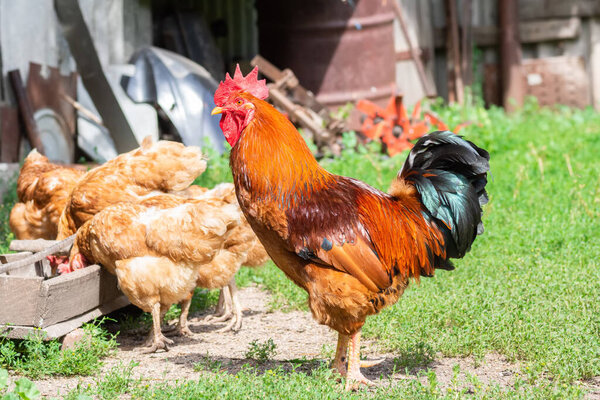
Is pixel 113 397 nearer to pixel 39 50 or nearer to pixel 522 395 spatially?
pixel 522 395

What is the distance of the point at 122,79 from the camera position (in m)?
9.23

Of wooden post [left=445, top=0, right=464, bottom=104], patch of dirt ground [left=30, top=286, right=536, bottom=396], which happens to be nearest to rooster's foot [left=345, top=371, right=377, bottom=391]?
patch of dirt ground [left=30, top=286, right=536, bottom=396]

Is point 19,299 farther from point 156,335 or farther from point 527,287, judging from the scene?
point 527,287

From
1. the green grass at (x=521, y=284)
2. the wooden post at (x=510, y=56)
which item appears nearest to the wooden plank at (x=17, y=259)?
the green grass at (x=521, y=284)

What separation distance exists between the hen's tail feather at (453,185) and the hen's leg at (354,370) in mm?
803

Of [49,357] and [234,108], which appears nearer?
[234,108]

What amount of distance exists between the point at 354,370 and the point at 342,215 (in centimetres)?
91

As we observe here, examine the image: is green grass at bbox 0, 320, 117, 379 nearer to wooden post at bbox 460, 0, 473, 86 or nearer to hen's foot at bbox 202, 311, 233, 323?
hen's foot at bbox 202, 311, 233, 323

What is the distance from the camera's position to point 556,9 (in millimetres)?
13266

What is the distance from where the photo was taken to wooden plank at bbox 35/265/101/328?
4590mm

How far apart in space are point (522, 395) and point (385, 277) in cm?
97

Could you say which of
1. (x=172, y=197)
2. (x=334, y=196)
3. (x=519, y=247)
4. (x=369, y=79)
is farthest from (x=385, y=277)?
(x=369, y=79)

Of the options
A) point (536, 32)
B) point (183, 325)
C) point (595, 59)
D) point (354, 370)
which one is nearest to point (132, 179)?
point (183, 325)

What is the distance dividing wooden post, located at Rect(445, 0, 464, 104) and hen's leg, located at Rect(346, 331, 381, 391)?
9563mm
